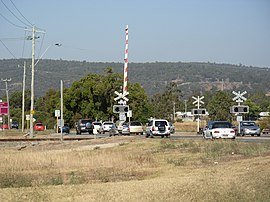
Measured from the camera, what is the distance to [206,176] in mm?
19438

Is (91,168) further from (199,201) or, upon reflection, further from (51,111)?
(51,111)

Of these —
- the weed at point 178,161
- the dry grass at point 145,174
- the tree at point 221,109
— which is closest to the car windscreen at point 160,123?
the dry grass at point 145,174


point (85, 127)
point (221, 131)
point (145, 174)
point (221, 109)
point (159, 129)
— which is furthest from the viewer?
point (221, 109)

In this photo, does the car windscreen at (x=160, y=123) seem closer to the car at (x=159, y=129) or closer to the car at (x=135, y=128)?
the car at (x=159, y=129)

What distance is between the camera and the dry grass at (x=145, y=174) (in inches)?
609

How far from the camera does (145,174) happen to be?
23.4m

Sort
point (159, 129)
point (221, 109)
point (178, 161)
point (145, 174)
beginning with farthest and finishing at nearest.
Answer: point (221, 109) → point (159, 129) → point (178, 161) → point (145, 174)

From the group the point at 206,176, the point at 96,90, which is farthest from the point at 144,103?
the point at 206,176

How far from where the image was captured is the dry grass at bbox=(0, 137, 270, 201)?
15.5m

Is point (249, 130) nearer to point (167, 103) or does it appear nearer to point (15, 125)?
point (167, 103)

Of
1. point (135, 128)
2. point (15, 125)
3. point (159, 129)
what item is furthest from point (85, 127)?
point (15, 125)

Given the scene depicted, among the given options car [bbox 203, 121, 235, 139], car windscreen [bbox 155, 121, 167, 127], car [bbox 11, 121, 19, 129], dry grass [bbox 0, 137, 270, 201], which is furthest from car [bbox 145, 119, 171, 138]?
car [bbox 11, 121, 19, 129]

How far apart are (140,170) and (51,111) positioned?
8111 centimetres

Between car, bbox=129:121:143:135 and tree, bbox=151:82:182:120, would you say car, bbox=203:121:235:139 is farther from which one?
tree, bbox=151:82:182:120
